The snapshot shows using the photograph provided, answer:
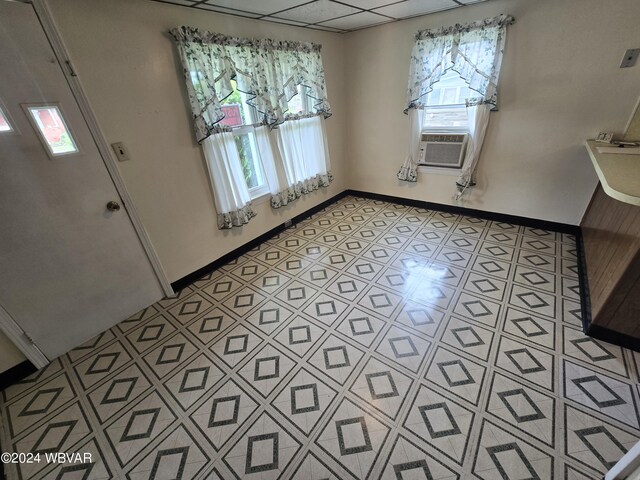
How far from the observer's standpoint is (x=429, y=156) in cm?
316

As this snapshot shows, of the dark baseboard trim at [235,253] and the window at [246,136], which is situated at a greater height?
the window at [246,136]

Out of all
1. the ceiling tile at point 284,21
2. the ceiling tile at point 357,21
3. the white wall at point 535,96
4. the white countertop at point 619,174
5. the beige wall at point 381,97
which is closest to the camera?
the white countertop at point 619,174

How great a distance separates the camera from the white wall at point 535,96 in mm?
2109

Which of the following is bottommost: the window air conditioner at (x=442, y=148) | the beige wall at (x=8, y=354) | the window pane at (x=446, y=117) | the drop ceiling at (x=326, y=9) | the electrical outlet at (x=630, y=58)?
the beige wall at (x=8, y=354)

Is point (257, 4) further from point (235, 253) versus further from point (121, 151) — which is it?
point (235, 253)

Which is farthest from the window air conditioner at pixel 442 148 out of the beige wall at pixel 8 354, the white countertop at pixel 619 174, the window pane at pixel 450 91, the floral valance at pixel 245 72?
the beige wall at pixel 8 354

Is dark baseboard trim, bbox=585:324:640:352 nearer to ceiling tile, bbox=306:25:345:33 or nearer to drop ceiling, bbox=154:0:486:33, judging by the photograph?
drop ceiling, bbox=154:0:486:33

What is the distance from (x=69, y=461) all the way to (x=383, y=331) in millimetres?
1748

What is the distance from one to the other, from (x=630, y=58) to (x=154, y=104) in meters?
3.55

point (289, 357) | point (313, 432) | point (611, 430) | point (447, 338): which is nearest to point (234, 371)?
point (289, 357)

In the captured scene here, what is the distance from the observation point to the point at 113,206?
5.87 ft

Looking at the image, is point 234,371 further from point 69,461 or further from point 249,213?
point 249,213

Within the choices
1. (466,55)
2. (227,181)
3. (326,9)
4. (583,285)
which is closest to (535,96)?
(466,55)

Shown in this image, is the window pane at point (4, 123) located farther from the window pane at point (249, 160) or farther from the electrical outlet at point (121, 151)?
the window pane at point (249, 160)
